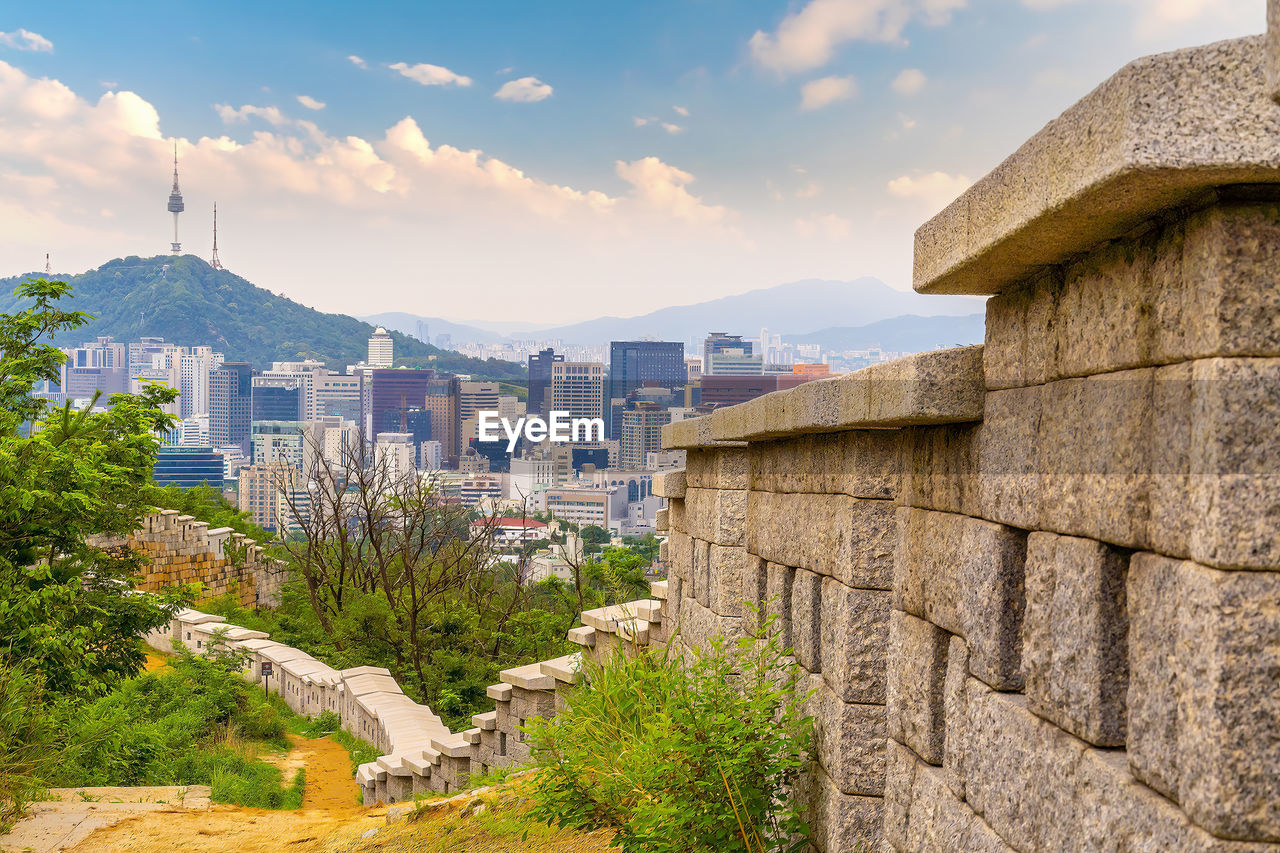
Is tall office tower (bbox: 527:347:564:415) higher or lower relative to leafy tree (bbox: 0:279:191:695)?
higher

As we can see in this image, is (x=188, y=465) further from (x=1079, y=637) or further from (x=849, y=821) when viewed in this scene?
(x=1079, y=637)

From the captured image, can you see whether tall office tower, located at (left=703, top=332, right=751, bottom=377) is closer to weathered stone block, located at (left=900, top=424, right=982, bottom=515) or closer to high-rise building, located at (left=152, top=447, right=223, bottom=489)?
high-rise building, located at (left=152, top=447, right=223, bottom=489)

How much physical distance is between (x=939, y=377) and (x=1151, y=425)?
792 mm

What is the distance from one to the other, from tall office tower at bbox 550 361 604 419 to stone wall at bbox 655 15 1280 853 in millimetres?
118173

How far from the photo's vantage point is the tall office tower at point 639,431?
92.6 metres

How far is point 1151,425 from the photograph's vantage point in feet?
5.56

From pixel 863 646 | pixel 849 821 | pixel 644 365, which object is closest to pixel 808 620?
pixel 863 646

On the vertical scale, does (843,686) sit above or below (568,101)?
below

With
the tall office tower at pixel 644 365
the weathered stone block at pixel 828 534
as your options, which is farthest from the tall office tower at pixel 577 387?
the weathered stone block at pixel 828 534

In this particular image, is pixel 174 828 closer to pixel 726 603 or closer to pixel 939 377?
pixel 726 603

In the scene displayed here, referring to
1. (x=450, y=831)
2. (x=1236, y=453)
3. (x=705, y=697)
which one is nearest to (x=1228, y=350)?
(x=1236, y=453)

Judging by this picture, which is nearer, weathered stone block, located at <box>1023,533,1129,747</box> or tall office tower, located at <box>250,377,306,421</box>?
weathered stone block, located at <box>1023,533,1129,747</box>

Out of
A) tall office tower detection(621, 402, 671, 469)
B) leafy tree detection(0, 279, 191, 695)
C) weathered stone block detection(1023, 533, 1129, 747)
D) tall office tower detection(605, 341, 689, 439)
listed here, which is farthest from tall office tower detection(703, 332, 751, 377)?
weathered stone block detection(1023, 533, 1129, 747)

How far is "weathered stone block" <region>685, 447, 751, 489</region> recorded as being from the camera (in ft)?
16.2
